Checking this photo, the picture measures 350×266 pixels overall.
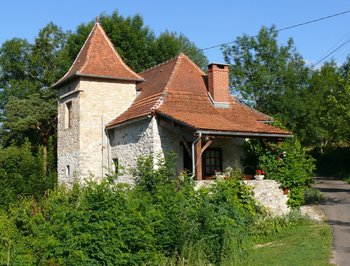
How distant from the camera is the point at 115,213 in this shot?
9594 millimetres

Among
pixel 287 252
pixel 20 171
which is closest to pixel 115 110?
pixel 20 171

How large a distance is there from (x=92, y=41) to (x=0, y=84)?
69.0 ft

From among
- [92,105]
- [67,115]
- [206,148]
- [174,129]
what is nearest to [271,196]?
[206,148]

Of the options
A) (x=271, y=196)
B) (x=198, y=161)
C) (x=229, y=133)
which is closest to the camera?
(x=198, y=161)

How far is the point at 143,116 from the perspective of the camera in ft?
61.6

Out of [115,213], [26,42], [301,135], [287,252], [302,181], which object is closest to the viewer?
[115,213]

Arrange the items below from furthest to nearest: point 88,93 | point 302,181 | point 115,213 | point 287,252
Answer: point 88,93, point 302,181, point 287,252, point 115,213

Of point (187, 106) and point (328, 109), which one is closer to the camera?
point (187, 106)

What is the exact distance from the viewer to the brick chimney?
2031 centimetres

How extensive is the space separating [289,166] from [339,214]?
245 centimetres

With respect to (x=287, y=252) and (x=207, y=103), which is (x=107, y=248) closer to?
(x=287, y=252)

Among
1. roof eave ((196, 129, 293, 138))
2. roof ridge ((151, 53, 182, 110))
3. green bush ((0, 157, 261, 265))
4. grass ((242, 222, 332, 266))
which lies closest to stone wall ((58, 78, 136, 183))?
roof ridge ((151, 53, 182, 110))

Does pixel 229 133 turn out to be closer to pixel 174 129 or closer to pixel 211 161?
pixel 174 129

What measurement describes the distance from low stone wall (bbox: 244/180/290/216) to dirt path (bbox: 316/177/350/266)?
165 centimetres
